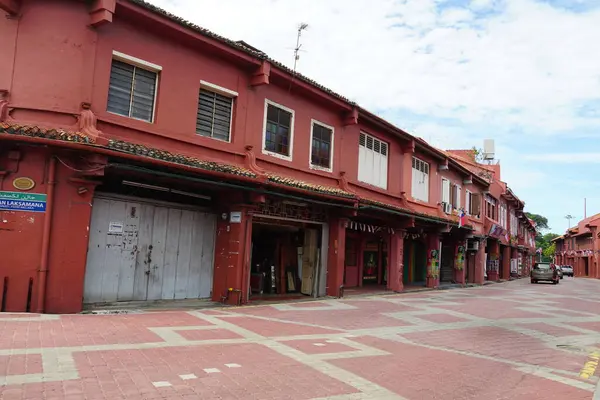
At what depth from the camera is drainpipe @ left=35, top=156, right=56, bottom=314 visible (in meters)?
8.98

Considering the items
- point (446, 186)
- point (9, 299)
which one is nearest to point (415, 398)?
point (9, 299)

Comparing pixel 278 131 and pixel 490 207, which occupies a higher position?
pixel 490 207

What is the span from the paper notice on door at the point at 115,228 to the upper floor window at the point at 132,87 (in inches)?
99.2

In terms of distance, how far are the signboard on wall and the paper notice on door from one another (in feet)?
5.81

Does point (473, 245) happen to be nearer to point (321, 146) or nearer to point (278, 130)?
point (321, 146)

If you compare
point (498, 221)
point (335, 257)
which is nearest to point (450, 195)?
point (335, 257)

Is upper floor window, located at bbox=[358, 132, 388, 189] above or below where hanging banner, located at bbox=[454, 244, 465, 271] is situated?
above

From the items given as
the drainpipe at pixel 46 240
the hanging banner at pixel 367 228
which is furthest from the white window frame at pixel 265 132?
the drainpipe at pixel 46 240

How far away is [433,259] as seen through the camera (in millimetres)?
23000

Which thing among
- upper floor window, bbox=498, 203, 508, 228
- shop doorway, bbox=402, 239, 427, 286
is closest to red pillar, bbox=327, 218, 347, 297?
shop doorway, bbox=402, 239, 427, 286

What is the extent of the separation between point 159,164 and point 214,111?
3.19m

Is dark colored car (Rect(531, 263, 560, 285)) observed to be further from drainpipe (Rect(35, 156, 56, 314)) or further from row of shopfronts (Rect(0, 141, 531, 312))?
drainpipe (Rect(35, 156, 56, 314))

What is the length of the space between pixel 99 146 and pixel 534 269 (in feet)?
113

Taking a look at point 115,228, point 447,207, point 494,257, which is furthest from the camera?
point 494,257
